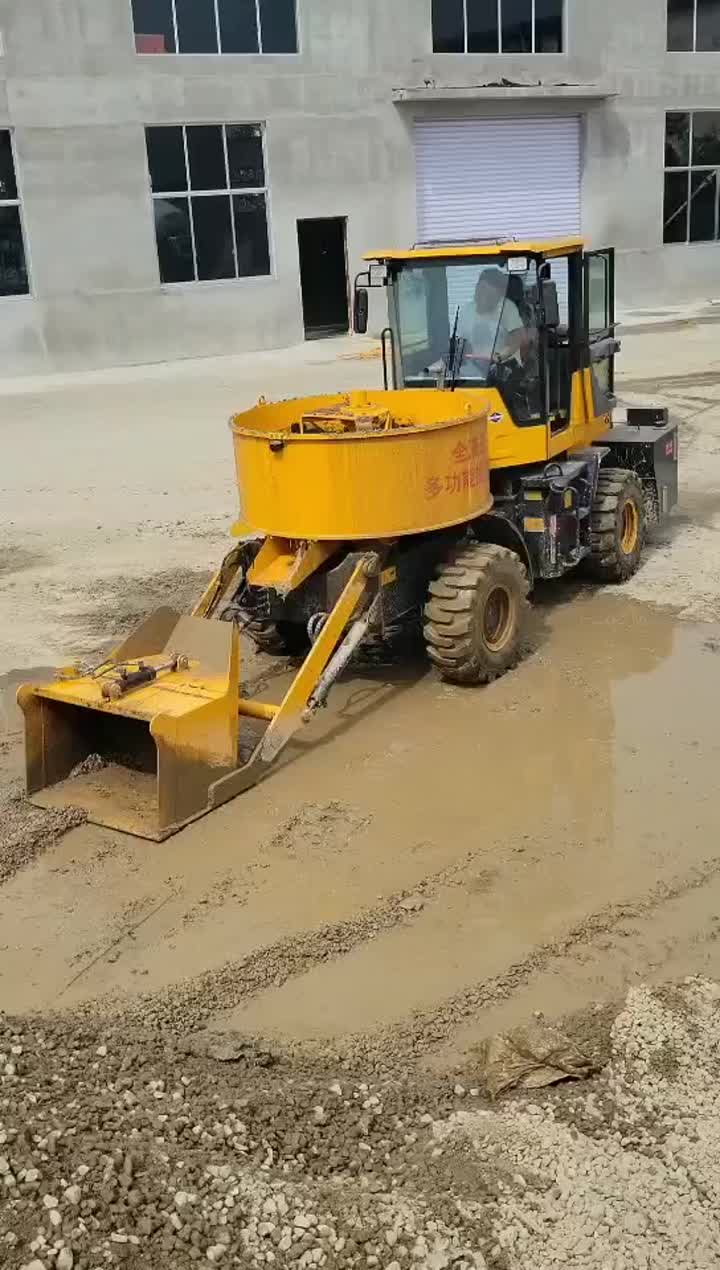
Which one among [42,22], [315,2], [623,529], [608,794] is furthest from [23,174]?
[608,794]

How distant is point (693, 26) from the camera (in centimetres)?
2575

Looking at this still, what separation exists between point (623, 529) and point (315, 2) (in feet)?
54.6

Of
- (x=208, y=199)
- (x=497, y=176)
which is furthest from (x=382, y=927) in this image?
(x=497, y=176)

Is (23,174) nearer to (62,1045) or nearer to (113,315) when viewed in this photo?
(113,315)

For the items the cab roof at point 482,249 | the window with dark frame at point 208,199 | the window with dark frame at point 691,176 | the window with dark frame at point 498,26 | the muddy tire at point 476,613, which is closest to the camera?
the muddy tire at point 476,613

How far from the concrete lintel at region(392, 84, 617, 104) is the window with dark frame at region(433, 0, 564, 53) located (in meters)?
0.81

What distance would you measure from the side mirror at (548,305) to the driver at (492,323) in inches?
6.4

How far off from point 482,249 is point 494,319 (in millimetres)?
430

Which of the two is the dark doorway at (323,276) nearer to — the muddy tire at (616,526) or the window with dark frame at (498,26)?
the window with dark frame at (498,26)

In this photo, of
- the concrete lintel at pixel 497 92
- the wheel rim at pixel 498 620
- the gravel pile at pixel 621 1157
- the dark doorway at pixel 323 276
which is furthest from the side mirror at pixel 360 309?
the concrete lintel at pixel 497 92

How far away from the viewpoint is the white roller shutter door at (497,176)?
2372 cm

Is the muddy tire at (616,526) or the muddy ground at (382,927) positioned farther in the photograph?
the muddy tire at (616,526)

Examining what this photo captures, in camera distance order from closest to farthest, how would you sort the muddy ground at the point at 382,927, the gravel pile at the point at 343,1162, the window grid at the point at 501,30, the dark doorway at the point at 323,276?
the gravel pile at the point at 343,1162 < the muddy ground at the point at 382,927 < the window grid at the point at 501,30 < the dark doorway at the point at 323,276

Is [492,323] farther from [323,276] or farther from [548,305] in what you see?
[323,276]
